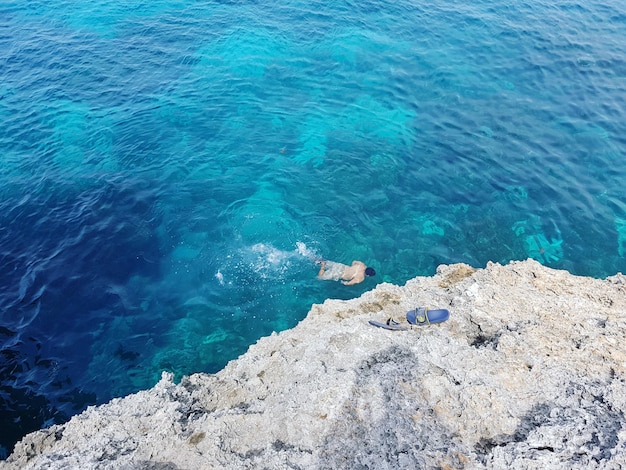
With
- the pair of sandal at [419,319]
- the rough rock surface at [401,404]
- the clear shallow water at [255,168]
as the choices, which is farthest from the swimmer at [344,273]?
the pair of sandal at [419,319]

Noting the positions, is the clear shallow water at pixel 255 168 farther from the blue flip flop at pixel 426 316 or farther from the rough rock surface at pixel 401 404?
the blue flip flop at pixel 426 316

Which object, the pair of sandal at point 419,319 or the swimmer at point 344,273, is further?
the swimmer at point 344,273

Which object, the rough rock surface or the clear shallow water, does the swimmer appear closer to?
the clear shallow water

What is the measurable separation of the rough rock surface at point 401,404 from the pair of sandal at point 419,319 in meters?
0.21

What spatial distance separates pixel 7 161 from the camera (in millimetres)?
20359

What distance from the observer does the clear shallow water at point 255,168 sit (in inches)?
586

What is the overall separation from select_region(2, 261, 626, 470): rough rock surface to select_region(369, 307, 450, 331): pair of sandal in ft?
0.67

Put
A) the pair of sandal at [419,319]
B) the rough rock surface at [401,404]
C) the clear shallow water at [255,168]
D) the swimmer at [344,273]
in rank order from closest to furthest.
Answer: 1. the rough rock surface at [401,404]
2. the pair of sandal at [419,319]
3. the clear shallow water at [255,168]
4. the swimmer at [344,273]

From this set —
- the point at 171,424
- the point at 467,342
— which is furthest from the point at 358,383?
the point at 171,424

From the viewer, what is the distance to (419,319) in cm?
997

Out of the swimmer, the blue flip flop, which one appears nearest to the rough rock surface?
the blue flip flop

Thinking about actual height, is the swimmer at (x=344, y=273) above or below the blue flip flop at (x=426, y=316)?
below

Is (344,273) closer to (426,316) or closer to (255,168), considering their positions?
(426,316)

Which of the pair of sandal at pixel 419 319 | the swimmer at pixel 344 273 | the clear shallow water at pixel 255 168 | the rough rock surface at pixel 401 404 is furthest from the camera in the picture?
the swimmer at pixel 344 273
